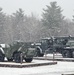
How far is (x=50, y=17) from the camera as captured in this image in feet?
261

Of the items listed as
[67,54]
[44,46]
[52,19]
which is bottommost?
[67,54]

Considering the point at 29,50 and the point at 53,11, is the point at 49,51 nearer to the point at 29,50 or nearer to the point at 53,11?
the point at 29,50

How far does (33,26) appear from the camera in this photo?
9494cm

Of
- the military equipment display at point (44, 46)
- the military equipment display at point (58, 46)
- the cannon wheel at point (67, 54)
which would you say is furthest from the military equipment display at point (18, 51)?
the military equipment display at point (44, 46)

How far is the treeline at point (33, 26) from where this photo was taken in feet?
260

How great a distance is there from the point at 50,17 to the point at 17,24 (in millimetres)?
18829

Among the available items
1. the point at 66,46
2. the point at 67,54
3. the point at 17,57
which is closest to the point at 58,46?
the point at 66,46

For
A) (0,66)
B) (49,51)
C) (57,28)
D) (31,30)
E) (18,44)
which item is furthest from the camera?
(31,30)

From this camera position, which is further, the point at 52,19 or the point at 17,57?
the point at 52,19

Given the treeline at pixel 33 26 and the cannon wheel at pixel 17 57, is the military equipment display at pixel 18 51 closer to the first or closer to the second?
the cannon wheel at pixel 17 57

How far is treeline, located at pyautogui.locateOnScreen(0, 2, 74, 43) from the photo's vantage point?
79.2 m

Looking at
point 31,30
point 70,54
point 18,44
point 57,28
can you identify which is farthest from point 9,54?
point 31,30

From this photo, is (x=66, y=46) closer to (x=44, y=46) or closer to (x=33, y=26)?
(x=44, y=46)

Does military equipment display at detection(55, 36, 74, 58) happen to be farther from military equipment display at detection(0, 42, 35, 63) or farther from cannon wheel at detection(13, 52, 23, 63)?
cannon wheel at detection(13, 52, 23, 63)
